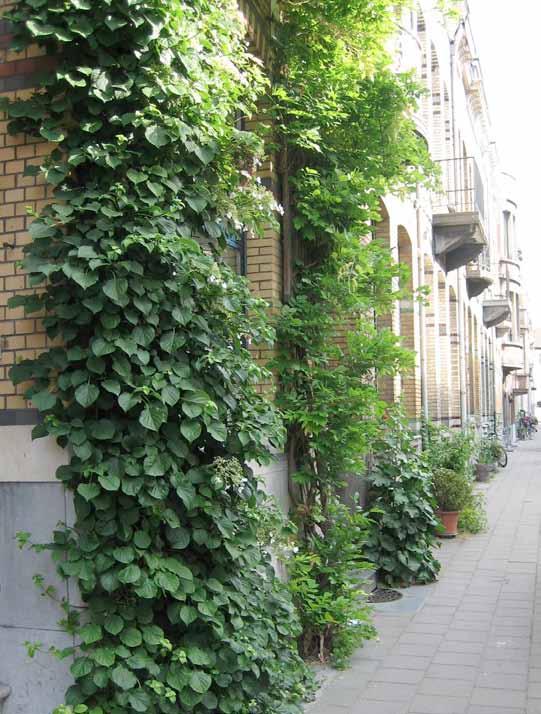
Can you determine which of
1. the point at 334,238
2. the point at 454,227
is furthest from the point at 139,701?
the point at 454,227

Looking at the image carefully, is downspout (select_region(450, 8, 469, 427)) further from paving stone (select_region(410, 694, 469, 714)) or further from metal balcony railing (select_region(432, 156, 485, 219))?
paving stone (select_region(410, 694, 469, 714))

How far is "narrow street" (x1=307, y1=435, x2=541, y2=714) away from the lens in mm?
5473

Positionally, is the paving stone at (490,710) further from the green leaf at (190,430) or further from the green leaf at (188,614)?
the green leaf at (190,430)

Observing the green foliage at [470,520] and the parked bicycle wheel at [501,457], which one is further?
the parked bicycle wheel at [501,457]

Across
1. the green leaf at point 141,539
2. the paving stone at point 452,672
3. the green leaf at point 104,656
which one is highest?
the green leaf at point 141,539

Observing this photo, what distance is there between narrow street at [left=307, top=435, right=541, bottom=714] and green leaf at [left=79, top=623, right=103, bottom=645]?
186 cm

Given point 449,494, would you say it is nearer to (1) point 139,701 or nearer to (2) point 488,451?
(1) point 139,701

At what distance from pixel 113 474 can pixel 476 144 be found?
24.1 m

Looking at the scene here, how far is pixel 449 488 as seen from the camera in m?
11.5

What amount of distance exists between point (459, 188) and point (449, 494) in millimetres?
10881

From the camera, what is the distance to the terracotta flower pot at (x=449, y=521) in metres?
11.5

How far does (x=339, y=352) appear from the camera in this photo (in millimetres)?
6621

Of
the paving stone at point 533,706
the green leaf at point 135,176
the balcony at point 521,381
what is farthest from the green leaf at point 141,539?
the balcony at point 521,381

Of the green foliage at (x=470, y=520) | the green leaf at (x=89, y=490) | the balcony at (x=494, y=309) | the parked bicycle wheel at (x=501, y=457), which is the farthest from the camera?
the balcony at (x=494, y=309)
